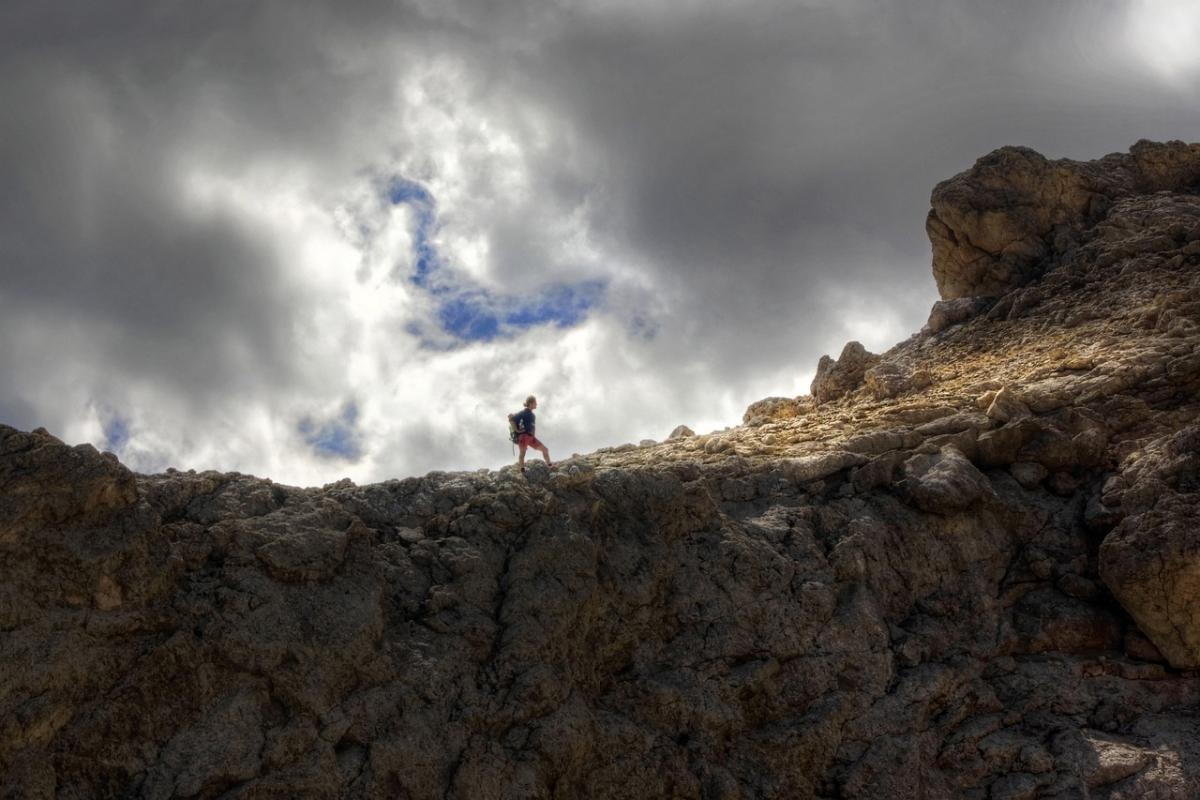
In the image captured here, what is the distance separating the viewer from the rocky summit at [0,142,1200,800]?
10578mm

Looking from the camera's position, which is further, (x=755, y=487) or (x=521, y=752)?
(x=755, y=487)

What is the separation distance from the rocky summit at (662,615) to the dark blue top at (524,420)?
1.11 m

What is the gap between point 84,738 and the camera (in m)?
9.95

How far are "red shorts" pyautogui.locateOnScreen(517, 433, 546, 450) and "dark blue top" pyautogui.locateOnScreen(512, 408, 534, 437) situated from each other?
0.07m

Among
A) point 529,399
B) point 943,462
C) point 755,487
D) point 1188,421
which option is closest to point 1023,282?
point 1188,421

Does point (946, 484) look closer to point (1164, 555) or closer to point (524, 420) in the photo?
point (1164, 555)

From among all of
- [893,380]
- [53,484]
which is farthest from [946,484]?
[53,484]

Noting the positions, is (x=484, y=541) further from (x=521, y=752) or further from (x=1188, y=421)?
(x=1188, y=421)

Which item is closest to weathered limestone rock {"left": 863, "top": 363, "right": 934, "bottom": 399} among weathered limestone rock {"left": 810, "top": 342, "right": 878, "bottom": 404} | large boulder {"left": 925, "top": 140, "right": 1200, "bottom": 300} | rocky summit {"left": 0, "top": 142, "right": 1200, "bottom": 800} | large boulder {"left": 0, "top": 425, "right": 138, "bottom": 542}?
weathered limestone rock {"left": 810, "top": 342, "right": 878, "bottom": 404}

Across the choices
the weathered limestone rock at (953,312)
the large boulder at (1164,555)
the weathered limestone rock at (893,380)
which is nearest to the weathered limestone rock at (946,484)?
the large boulder at (1164,555)

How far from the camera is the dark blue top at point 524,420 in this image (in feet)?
51.8

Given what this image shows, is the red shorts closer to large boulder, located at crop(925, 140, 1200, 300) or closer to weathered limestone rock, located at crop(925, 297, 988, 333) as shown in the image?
weathered limestone rock, located at crop(925, 297, 988, 333)

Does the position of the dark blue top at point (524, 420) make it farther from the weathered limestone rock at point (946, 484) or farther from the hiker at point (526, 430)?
the weathered limestone rock at point (946, 484)

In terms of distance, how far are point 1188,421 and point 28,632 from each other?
1744 centimetres
